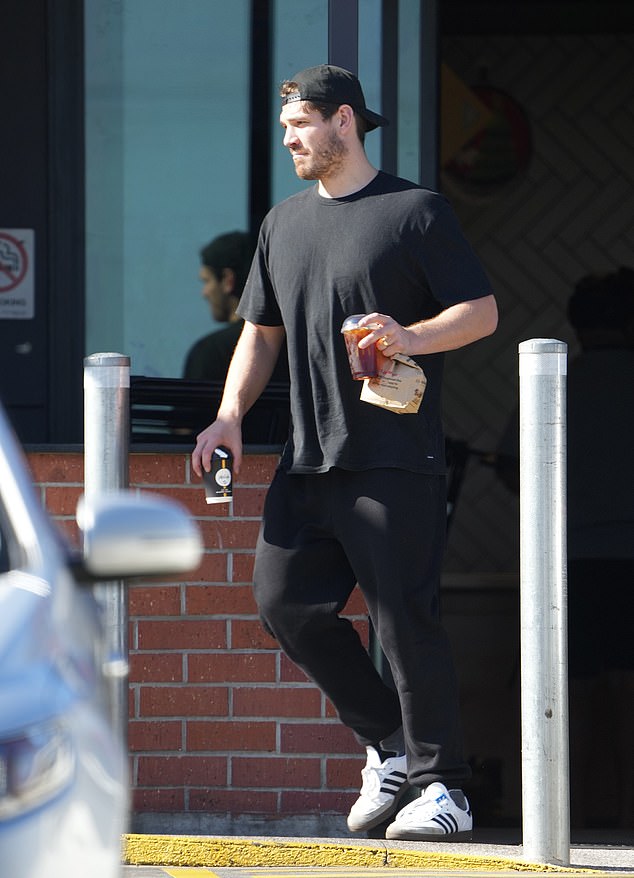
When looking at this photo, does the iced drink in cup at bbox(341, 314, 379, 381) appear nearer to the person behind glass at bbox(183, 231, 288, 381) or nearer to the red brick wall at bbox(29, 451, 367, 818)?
the red brick wall at bbox(29, 451, 367, 818)

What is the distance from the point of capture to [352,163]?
14.8ft

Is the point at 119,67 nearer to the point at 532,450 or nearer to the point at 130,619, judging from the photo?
the point at 130,619

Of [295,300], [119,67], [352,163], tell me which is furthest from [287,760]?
[119,67]

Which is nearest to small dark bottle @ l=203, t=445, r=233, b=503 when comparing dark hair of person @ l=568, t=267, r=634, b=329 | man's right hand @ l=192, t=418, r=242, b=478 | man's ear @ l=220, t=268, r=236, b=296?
man's right hand @ l=192, t=418, r=242, b=478

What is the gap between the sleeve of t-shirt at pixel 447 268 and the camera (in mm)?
4395

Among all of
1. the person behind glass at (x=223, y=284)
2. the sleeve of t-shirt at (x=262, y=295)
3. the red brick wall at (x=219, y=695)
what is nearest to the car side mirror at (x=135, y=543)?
the sleeve of t-shirt at (x=262, y=295)

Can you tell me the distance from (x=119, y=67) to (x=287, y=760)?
2.33 m

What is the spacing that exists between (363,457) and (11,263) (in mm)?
1883

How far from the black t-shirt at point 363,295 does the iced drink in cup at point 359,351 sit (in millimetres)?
177

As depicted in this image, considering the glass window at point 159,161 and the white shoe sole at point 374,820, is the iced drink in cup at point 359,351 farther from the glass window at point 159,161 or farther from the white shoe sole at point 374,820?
the glass window at point 159,161

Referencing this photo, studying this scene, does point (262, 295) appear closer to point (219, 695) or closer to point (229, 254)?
point (229, 254)

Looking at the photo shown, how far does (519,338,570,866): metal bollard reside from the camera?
4.38 metres

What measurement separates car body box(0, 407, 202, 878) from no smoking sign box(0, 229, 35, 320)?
115 inches

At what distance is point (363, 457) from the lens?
4.44 meters
